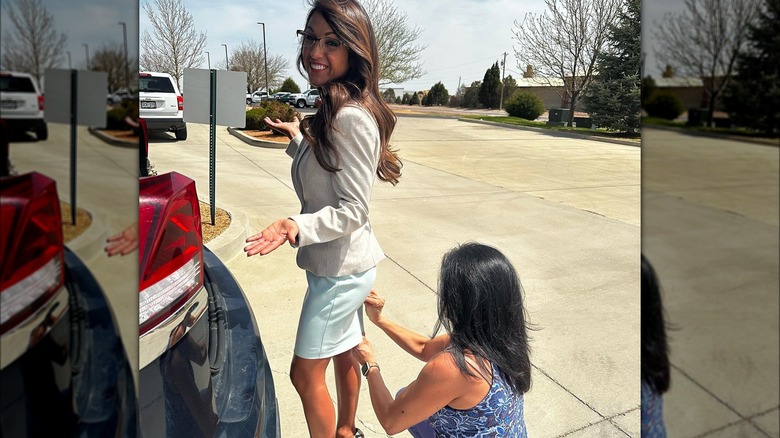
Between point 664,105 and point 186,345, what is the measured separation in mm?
1200

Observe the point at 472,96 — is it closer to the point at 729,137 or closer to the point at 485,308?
the point at 485,308

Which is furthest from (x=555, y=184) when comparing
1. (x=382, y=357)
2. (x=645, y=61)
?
(x=645, y=61)

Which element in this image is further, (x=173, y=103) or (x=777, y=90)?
(x=173, y=103)

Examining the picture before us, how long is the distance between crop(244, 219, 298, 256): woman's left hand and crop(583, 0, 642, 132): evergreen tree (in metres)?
22.0

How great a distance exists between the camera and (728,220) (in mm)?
586

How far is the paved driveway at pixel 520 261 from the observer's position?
2797 millimetres

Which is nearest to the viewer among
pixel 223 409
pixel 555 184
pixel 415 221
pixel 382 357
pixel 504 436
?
pixel 223 409

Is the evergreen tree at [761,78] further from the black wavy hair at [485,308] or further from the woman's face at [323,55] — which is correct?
the woman's face at [323,55]

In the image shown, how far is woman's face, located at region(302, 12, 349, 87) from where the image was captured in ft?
5.96

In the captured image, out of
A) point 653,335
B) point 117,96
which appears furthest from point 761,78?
point 117,96

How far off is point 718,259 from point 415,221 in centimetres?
579

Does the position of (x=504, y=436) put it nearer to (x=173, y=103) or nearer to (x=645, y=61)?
(x=645, y=61)

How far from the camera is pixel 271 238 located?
1.51m

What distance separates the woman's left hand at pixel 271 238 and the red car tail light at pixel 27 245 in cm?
79
